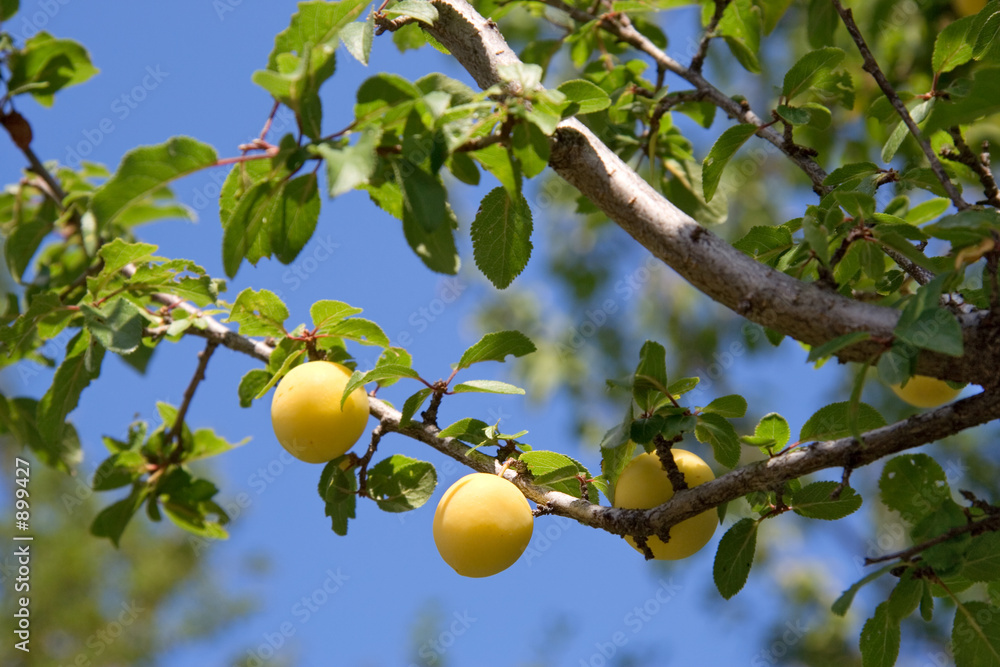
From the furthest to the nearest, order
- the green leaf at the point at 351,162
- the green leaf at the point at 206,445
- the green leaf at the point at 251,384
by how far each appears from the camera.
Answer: the green leaf at the point at 206,445 < the green leaf at the point at 251,384 < the green leaf at the point at 351,162

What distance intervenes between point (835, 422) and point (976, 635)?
382mm

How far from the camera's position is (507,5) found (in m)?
1.71

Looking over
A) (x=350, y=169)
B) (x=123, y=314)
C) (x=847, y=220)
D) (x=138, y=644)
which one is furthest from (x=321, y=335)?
(x=138, y=644)

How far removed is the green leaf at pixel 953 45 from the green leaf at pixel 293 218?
1.12 metres

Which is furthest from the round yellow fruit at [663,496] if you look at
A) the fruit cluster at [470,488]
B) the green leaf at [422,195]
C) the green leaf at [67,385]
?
the green leaf at [67,385]

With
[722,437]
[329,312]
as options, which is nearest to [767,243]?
[722,437]

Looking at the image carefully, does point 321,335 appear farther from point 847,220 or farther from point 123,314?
point 847,220

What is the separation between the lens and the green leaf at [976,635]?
1.16 metres

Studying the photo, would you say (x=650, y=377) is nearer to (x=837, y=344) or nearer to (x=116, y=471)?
(x=837, y=344)

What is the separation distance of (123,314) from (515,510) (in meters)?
0.78

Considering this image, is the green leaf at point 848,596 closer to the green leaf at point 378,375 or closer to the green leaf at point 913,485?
the green leaf at point 913,485

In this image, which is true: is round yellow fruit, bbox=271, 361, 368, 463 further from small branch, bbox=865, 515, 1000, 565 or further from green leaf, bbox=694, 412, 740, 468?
small branch, bbox=865, 515, 1000, 565

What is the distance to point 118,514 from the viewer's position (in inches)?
71.4

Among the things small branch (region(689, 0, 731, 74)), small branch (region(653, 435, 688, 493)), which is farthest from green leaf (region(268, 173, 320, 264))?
small branch (region(689, 0, 731, 74))
